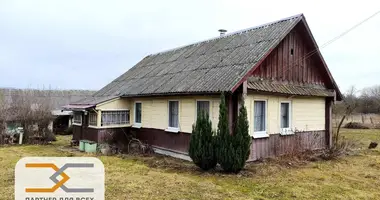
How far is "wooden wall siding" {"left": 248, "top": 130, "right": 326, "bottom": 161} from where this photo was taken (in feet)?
37.7

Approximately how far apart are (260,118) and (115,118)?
724cm

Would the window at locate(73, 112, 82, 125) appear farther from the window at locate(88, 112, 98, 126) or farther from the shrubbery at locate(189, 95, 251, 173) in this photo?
the shrubbery at locate(189, 95, 251, 173)

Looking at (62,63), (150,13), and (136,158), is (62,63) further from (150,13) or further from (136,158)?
(136,158)

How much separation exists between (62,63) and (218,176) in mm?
26911

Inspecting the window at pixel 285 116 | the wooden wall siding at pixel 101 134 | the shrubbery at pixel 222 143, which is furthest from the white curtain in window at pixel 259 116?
the wooden wall siding at pixel 101 134

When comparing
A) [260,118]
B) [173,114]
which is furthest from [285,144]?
[173,114]

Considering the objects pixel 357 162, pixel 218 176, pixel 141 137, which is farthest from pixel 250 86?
pixel 141 137

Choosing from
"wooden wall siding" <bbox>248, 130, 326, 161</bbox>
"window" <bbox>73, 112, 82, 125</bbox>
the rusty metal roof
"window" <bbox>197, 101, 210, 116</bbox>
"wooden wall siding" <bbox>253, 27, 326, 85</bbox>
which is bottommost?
"wooden wall siding" <bbox>248, 130, 326, 161</bbox>

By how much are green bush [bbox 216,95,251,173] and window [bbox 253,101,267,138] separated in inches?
73.3

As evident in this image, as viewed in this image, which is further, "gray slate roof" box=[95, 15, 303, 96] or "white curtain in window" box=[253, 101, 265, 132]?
"white curtain in window" box=[253, 101, 265, 132]

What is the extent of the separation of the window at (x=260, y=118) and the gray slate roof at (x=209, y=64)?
1680 mm

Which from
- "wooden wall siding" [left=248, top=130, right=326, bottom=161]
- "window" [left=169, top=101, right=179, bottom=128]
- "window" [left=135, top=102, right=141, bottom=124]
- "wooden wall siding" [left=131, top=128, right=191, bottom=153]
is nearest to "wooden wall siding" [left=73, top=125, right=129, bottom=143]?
"wooden wall siding" [left=131, top=128, right=191, bottom=153]

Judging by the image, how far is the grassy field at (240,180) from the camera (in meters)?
7.83

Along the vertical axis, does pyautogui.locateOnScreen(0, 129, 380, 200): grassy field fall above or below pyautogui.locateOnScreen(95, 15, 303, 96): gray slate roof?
below
